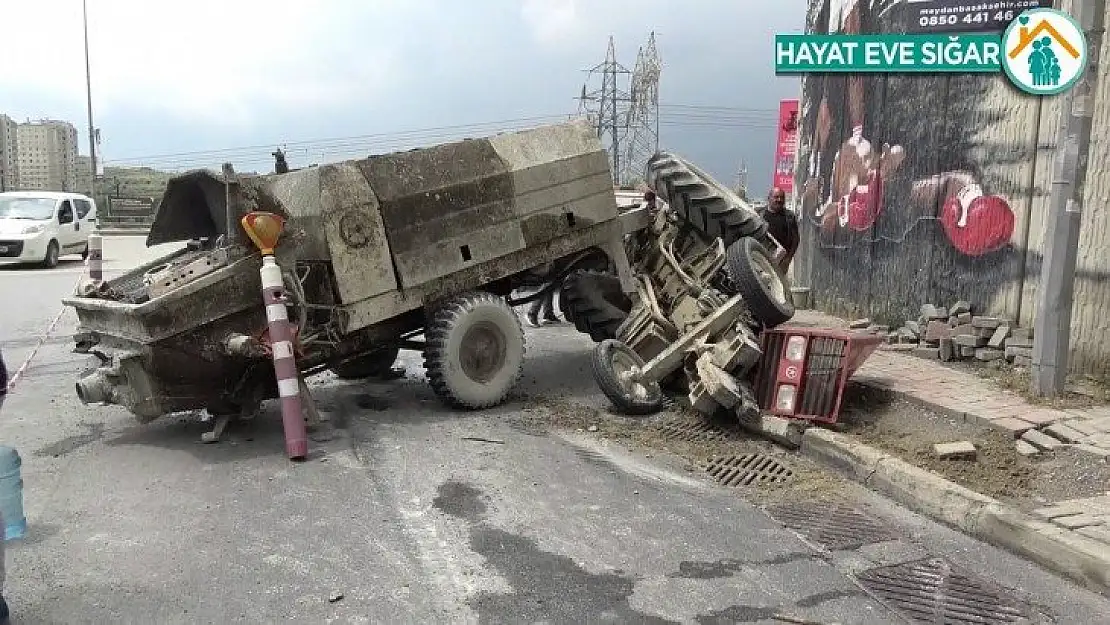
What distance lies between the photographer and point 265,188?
5996mm

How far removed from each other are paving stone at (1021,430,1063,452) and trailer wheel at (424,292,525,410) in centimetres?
374

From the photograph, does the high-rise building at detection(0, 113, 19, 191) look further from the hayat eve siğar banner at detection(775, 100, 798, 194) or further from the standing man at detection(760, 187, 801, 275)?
the standing man at detection(760, 187, 801, 275)

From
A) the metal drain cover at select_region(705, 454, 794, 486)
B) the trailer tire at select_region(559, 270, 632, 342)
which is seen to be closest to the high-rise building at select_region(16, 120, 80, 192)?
the trailer tire at select_region(559, 270, 632, 342)

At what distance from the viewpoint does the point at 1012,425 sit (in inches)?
226

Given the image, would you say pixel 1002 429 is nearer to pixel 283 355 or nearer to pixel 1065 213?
pixel 1065 213

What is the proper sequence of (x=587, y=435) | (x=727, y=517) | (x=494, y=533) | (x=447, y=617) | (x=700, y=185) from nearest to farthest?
(x=447, y=617)
(x=494, y=533)
(x=727, y=517)
(x=587, y=435)
(x=700, y=185)

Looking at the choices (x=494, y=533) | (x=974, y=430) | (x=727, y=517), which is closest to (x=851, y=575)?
(x=727, y=517)

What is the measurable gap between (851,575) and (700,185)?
15.4 feet

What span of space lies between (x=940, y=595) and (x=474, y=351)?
13.2 ft

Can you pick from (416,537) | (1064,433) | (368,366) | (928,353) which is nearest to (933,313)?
(928,353)

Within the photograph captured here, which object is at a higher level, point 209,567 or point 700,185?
point 700,185

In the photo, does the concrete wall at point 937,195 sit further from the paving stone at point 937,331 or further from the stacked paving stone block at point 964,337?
the paving stone at point 937,331

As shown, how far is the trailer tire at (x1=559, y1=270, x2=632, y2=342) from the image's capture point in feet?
26.6

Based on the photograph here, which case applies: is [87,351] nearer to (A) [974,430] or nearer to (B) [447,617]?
(B) [447,617]
